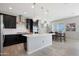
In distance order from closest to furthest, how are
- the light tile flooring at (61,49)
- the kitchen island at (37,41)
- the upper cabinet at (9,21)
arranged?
the upper cabinet at (9,21) < the light tile flooring at (61,49) < the kitchen island at (37,41)

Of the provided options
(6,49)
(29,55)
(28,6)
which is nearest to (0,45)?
(6,49)

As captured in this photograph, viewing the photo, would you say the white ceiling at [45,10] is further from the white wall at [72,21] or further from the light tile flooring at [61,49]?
the light tile flooring at [61,49]

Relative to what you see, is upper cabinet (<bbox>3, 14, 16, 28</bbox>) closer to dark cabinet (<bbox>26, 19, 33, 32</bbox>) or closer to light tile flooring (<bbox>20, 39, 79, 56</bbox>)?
dark cabinet (<bbox>26, 19, 33, 32</bbox>)

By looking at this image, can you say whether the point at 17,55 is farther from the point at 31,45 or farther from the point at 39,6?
the point at 39,6

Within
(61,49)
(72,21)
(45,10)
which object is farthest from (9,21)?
(72,21)

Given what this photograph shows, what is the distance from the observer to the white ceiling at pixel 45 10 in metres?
3.26

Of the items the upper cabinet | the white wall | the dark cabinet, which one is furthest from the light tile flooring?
the upper cabinet

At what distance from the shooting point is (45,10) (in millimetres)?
3482

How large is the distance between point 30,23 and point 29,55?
1.09 metres

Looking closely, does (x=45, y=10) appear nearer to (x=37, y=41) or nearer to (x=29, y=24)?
(x=29, y=24)

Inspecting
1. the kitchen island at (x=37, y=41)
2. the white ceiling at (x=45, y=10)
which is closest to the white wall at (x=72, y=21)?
the white ceiling at (x=45, y=10)

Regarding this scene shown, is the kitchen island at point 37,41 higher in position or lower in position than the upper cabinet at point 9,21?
lower

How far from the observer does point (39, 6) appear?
338 centimetres

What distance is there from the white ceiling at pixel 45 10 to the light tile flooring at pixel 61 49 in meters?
0.94
